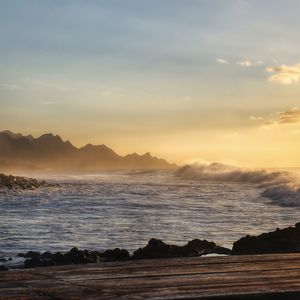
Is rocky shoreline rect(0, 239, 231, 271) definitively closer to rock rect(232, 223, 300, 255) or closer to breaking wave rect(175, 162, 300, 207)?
rock rect(232, 223, 300, 255)

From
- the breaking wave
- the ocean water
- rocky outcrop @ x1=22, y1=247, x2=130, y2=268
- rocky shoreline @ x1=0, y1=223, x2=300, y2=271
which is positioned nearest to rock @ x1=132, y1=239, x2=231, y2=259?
rocky shoreline @ x1=0, y1=223, x2=300, y2=271

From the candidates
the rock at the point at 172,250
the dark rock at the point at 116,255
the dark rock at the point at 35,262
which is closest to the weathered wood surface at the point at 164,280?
the dark rock at the point at 35,262

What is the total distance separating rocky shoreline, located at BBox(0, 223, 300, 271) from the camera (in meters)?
9.30

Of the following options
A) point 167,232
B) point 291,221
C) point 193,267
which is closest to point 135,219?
Answer: point 167,232

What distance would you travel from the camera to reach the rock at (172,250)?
382 inches

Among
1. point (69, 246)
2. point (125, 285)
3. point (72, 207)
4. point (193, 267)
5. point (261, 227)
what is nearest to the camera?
point (125, 285)

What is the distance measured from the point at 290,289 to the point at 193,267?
2.80ft

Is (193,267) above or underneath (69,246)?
above

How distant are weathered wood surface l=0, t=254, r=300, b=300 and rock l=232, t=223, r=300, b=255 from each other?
19.4 feet

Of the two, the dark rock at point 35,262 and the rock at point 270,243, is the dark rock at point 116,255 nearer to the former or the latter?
the dark rock at point 35,262

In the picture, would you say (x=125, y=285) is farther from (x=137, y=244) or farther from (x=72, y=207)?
(x=72, y=207)

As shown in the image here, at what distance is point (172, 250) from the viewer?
32.8 ft

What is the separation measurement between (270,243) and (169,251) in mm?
1706

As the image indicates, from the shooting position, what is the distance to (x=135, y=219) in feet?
58.2
